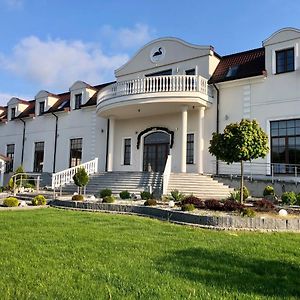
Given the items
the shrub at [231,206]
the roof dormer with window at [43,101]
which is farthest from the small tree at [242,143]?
the roof dormer with window at [43,101]

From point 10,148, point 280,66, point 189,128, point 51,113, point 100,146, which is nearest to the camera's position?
point 280,66

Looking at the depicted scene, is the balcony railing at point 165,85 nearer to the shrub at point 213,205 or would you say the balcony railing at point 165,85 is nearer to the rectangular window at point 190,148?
the rectangular window at point 190,148

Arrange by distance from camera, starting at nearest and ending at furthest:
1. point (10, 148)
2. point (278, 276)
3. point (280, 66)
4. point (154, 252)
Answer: point (278, 276) < point (154, 252) < point (280, 66) < point (10, 148)

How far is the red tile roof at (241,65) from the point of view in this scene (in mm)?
17672

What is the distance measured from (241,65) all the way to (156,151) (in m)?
6.72

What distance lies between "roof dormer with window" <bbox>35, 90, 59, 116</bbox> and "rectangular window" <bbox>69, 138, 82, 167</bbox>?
4.55 meters

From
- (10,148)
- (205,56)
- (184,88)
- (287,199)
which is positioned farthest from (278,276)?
(10,148)

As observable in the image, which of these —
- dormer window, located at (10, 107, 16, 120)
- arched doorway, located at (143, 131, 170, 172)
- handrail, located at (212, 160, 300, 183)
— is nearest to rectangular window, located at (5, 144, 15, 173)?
dormer window, located at (10, 107, 16, 120)

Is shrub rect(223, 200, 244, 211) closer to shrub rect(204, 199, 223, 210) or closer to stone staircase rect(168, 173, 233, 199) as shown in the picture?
shrub rect(204, 199, 223, 210)

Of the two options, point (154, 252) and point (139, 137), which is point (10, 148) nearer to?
point (139, 137)

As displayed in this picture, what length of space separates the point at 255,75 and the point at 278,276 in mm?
13979

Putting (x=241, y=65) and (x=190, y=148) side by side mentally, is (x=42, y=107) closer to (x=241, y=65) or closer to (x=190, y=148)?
(x=190, y=148)

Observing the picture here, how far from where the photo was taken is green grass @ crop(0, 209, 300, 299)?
3839 mm

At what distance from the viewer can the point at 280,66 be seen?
54.7 feet
